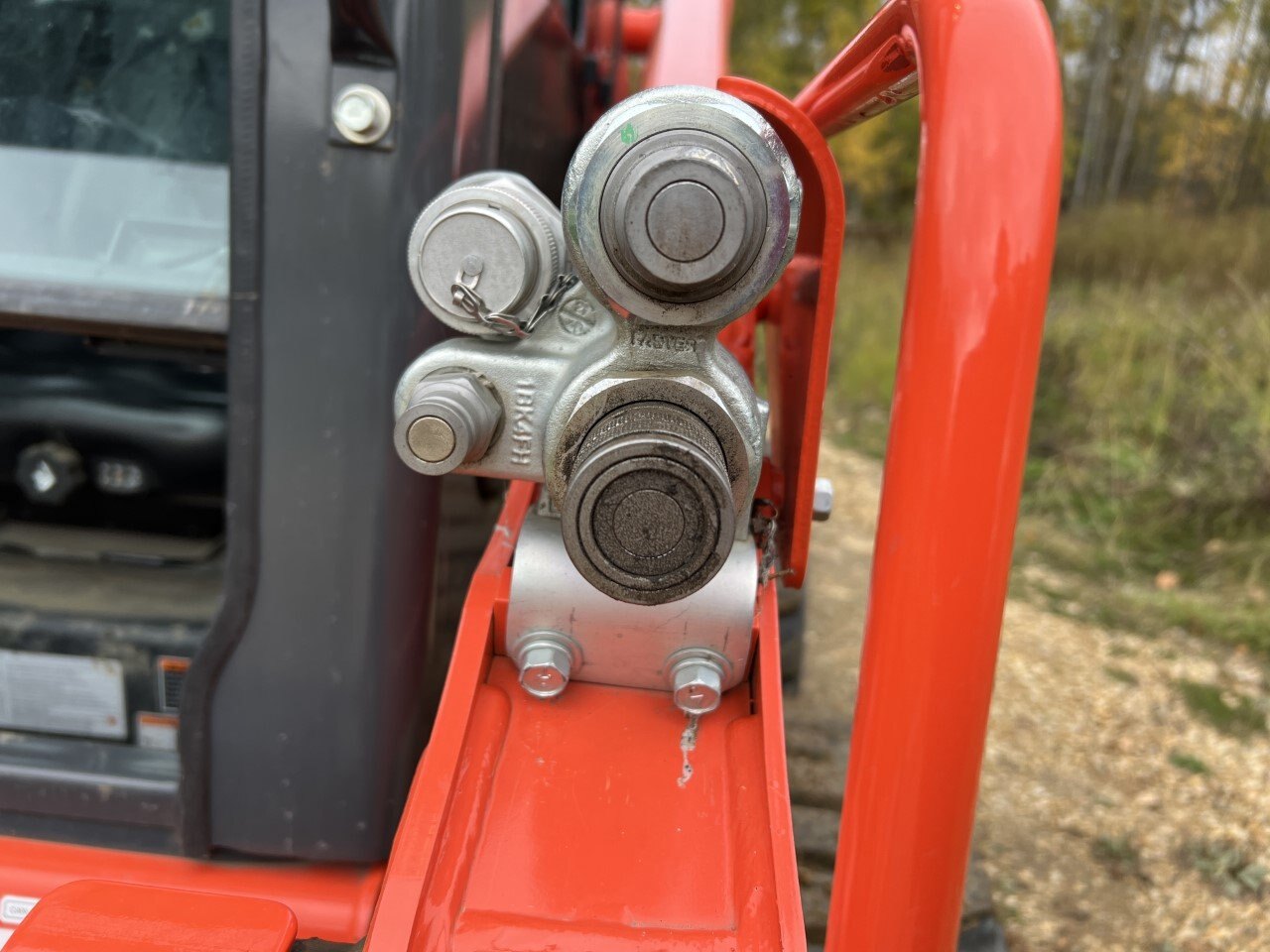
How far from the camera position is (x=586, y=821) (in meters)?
1.07

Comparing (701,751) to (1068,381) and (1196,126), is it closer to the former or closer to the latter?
(1068,381)

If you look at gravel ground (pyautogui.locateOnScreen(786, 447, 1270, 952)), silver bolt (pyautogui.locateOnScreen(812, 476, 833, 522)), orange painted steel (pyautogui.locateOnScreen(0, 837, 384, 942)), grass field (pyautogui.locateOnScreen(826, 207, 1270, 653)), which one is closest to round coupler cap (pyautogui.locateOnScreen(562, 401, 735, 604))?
silver bolt (pyautogui.locateOnScreen(812, 476, 833, 522))

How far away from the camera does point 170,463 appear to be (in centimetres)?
152

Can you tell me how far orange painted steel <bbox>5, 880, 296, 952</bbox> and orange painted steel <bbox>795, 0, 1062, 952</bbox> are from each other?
601 mm

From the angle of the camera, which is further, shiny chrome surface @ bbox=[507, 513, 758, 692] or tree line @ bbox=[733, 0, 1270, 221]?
tree line @ bbox=[733, 0, 1270, 221]

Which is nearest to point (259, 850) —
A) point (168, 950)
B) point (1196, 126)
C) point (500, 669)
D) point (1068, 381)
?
point (168, 950)

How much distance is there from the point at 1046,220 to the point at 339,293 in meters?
0.77

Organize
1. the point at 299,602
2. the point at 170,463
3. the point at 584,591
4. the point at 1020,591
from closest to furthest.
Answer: the point at 584,591 < the point at 299,602 < the point at 170,463 < the point at 1020,591

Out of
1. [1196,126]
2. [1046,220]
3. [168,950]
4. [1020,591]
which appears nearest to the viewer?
[1046,220]

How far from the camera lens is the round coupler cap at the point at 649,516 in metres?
0.89

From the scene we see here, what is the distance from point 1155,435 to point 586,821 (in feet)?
14.1

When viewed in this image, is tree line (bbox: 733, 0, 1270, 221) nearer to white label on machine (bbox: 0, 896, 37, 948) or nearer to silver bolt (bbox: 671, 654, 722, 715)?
silver bolt (bbox: 671, 654, 722, 715)

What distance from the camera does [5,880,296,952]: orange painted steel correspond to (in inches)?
40.6

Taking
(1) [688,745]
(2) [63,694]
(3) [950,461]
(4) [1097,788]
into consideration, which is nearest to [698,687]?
(1) [688,745]
